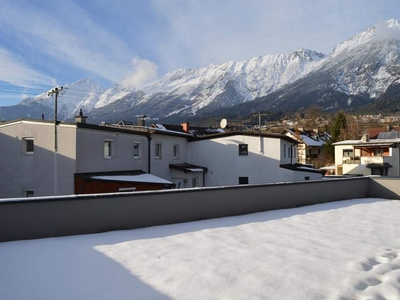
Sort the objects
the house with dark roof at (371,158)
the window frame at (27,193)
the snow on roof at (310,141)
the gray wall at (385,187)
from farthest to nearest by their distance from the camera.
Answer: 1. the snow on roof at (310,141)
2. the house with dark roof at (371,158)
3. the window frame at (27,193)
4. the gray wall at (385,187)

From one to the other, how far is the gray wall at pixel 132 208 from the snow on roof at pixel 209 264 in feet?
0.82

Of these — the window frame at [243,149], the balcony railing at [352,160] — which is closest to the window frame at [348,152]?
the balcony railing at [352,160]

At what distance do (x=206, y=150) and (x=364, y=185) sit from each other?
1286 centimetres

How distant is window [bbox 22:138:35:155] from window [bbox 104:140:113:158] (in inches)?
134

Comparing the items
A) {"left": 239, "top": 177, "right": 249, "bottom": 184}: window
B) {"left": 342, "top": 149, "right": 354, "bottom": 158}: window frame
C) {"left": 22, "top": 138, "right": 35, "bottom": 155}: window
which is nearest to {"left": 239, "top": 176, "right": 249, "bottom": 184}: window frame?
{"left": 239, "top": 177, "right": 249, "bottom": 184}: window

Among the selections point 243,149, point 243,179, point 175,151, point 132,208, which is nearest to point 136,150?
point 175,151

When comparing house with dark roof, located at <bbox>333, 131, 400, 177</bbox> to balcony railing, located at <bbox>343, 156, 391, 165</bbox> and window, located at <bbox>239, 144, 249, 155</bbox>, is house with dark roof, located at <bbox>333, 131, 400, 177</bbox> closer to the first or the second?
balcony railing, located at <bbox>343, 156, 391, 165</bbox>

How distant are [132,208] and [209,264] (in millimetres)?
2677

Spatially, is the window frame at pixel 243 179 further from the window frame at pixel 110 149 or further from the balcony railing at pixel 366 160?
the balcony railing at pixel 366 160

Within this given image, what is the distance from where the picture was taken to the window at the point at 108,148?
53.1 feet

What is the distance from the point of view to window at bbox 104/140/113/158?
16.2m

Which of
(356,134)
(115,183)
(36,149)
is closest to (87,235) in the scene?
(115,183)

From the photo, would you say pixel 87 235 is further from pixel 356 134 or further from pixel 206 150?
pixel 356 134

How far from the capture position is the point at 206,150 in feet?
77.6
